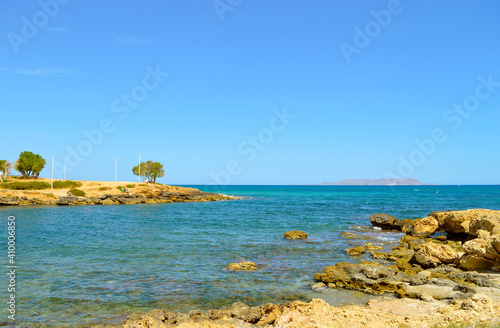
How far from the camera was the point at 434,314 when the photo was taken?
11.2 meters

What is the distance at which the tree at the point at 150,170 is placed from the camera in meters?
123

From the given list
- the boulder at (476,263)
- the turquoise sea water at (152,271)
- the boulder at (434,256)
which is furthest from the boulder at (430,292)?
the boulder at (476,263)

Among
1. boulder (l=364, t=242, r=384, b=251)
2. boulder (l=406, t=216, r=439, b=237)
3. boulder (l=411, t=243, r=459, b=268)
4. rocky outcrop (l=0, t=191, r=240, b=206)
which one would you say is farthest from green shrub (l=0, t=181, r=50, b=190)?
boulder (l=411, t=243, r=459, b=268)

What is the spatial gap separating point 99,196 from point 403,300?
78.4 m

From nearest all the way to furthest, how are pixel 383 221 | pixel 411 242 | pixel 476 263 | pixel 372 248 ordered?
pixel 476 263 < pixel 372 248 < pixel 411 242 < pixel 383 221

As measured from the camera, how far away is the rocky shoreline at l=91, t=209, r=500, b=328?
10719mm

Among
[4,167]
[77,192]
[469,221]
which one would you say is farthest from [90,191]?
[469,221]

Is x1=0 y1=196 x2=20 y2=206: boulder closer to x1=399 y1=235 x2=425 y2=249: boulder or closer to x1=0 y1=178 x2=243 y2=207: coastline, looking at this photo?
x1=0 y1=178 x2=243 y2=207: coastline

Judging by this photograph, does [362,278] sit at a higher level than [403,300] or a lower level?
higher

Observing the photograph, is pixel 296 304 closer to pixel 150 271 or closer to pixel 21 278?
pixel 150 271

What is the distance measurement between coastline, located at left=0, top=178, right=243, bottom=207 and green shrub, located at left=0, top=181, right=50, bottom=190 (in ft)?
11.5

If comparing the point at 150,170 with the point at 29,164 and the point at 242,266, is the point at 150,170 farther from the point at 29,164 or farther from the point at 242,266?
the point at 242,266

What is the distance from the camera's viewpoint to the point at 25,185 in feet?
259

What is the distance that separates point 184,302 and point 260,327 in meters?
4.64
